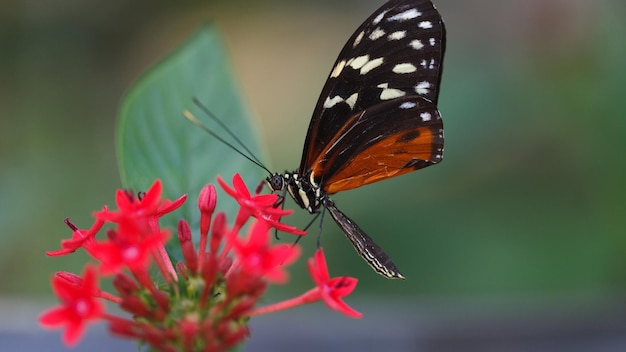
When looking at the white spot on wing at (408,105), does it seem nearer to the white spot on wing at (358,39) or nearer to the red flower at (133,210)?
the white spot on wing at (358,39)

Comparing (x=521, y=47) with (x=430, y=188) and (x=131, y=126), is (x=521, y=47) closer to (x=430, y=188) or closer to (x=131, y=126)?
(x=430, y=188)

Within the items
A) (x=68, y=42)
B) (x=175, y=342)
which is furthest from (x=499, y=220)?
(x=68, y=42)

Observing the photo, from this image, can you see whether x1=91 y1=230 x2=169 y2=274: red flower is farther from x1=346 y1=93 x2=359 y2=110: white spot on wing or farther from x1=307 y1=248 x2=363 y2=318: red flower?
x1=346 y1=93 x2=359 y2=110: white spot on wing

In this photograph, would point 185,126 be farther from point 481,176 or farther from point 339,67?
point 481,176

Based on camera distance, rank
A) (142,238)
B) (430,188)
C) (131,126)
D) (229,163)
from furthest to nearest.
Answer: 1. (430,188)
2. (229,163)
3. (131,126)
4. (142,238)

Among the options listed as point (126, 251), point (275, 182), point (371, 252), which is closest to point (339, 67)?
point (275, 182)
